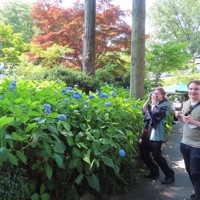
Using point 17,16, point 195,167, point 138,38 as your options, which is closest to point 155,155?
point 195,167

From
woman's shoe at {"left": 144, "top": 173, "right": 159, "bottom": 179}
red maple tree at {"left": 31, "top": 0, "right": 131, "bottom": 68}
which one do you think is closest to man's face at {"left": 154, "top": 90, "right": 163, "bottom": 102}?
woman's shoe at {"left": 144, "top": 173, "right": 159, "bottom": 179}

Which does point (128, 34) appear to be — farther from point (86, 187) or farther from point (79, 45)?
point (86, 187)

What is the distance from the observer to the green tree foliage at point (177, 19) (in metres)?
34.8

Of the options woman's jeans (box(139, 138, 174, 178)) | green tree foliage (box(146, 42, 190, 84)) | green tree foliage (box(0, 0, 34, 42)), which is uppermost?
green tree foliage (box(0, 0, 34, 42))

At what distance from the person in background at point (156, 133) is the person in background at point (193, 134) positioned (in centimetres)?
52

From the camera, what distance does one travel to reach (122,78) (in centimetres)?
1164

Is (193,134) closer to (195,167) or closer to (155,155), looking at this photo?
(195,167)

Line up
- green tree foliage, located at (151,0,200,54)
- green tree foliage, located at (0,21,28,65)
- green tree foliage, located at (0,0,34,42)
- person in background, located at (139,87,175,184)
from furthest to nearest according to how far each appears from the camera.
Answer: green tree foliage, located at (151,0,200,54) < green tree foliage, located at (0,0,34,42) < green tree foliage, located at (0,21,28,65) < person in background, located at (139,87,175,184)

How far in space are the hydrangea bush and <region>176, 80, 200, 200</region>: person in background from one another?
2.24 feet

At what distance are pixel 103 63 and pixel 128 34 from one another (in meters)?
1.78

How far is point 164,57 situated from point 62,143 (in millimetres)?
9183

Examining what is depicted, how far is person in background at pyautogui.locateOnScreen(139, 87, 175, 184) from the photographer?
3.69 metres

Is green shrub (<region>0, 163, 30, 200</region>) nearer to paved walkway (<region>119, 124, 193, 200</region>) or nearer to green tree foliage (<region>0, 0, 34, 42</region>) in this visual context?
paved walkway (<region>119, 124, 193, 200</region>)

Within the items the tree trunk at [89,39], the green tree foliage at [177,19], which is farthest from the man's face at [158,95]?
the green tree foliage at [177,19]
